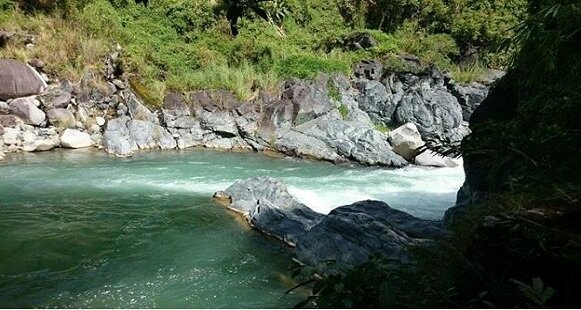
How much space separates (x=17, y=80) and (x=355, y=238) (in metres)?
10.3

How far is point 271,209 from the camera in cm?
676

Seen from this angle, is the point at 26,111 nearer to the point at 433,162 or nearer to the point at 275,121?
the point at 275,121

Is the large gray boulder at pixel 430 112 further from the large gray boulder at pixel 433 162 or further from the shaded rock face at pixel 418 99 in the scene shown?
the large gray boulder at pixel 433 162

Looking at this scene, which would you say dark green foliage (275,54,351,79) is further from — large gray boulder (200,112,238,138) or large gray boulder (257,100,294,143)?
large gray boulder (200,112,238,138)

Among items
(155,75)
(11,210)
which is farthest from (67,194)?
(155,75)

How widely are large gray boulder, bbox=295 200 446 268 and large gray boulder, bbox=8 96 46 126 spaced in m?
8.81

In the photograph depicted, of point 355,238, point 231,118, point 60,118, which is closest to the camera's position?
point 355,238

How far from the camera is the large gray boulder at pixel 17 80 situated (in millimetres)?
11672

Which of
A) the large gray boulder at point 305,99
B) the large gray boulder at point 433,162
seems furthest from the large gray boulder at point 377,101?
the large gray boulder at point 433,162

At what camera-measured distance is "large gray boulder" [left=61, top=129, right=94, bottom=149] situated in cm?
1176

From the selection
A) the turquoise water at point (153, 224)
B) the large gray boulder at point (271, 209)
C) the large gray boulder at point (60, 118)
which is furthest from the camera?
the large gray boulder at point (60, 118)

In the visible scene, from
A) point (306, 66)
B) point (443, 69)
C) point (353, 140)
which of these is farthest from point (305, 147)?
point (443, 69)

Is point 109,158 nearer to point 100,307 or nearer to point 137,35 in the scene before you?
point 137,35

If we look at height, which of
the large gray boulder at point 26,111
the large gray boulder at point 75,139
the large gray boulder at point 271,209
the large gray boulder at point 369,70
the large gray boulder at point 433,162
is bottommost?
the large gray boulder at point 271,209
